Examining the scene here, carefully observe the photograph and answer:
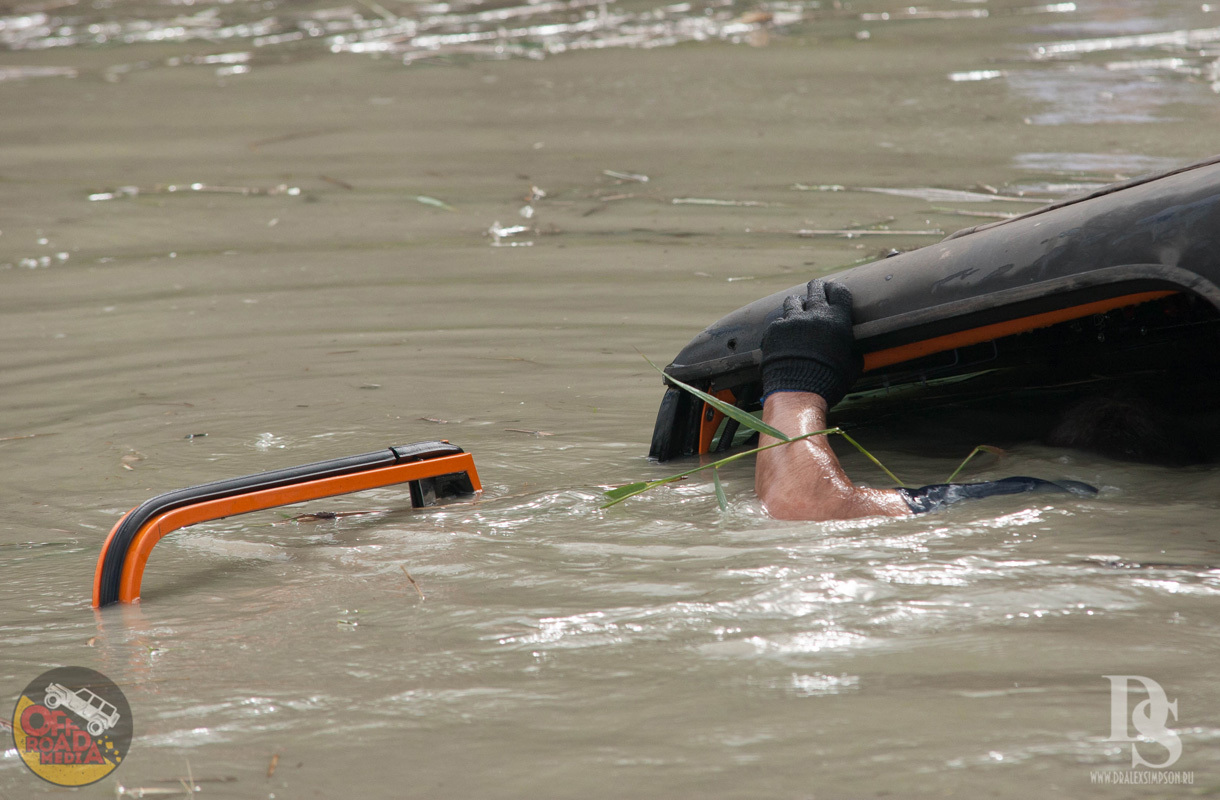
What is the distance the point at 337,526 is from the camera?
3.11m

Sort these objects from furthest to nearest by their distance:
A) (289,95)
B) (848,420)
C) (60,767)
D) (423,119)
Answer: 1. (289,95)
2. (423,119)
3. (848,420)
4. (60,767)

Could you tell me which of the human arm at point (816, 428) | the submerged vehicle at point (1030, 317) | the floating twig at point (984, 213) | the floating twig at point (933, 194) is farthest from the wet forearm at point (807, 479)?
the floating twig at point (933, 194)

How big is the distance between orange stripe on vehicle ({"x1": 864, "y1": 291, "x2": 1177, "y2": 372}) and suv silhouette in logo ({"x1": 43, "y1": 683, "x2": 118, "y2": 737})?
2125 mm

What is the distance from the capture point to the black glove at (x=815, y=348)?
10.1 feet

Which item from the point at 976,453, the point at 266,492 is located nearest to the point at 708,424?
the point at 976,453

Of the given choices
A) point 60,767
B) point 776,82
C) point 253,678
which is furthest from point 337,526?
point 776,82

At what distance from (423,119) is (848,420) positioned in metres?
5.85

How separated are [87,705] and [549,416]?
215 centimetres

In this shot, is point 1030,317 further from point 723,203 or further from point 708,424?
point 723,203

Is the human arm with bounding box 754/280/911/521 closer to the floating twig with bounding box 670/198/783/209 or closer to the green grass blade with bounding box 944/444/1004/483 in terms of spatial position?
the green grass blade with bounding box 944/444/1004/483

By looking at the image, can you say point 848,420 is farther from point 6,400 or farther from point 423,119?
point 423,119

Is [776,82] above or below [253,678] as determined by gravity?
above

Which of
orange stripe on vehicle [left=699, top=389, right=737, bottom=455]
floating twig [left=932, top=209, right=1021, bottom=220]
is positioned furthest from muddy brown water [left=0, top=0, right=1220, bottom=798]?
orange stripe on vehicle [left=699, top=389, right=737, bottom=455]

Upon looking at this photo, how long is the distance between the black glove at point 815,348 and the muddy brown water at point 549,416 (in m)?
0.36
